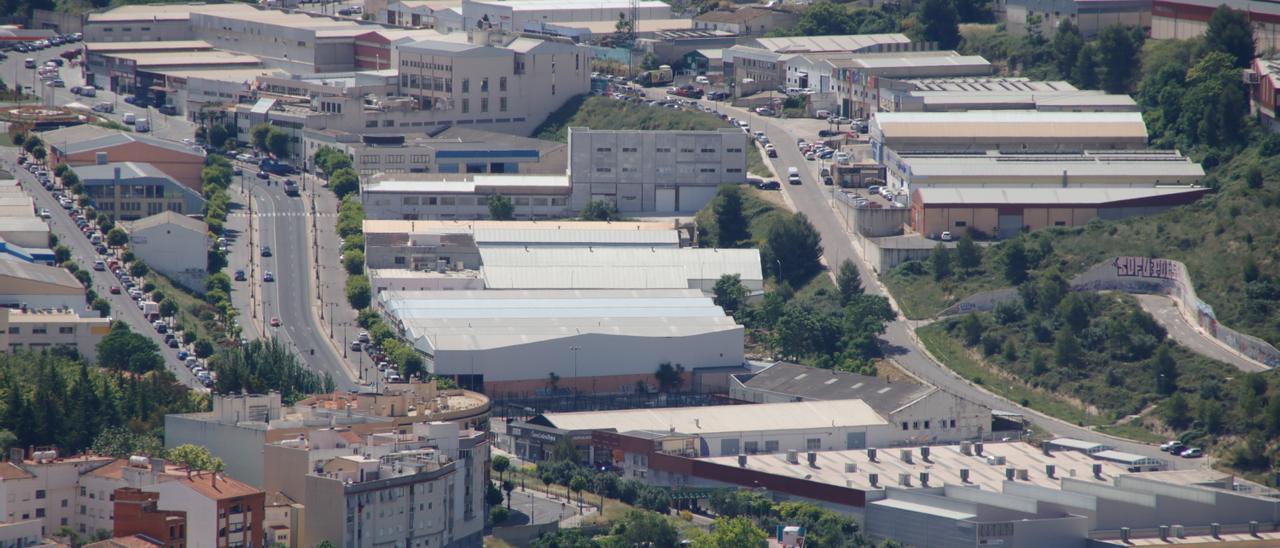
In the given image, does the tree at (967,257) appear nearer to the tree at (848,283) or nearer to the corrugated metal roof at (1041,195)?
the tree at (848,283)

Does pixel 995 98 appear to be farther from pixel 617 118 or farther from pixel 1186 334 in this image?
pixel 1186 334

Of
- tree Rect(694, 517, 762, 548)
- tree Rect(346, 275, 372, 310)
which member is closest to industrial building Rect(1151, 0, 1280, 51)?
tree Rect(346, 275, 372, 310)

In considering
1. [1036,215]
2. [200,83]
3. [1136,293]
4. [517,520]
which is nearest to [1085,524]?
[517,520]

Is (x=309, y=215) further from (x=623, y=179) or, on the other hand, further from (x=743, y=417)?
(x=743, y=417)

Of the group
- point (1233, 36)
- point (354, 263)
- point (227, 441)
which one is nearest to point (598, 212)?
point (354, 263)

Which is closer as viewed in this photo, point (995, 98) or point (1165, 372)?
point (1165, 372)

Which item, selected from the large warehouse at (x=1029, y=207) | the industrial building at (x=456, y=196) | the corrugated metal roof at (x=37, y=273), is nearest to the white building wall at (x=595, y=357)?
the large warehouse at (x=1029, y=207)
